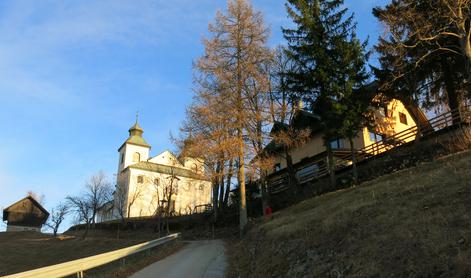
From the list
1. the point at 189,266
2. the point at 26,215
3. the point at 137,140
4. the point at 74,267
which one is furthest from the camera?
the point at 137,140

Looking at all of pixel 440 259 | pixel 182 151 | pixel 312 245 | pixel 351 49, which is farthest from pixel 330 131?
pixel 440 259

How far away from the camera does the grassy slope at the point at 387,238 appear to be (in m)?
7.18

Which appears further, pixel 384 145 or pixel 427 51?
pixel 384 145

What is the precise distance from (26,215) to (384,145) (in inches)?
2448

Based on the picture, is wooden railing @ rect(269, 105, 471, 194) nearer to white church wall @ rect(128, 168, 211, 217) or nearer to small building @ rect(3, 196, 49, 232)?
white church wall @ rect(128, 168, 211, 217)

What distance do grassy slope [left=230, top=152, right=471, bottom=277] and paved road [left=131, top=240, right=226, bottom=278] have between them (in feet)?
2.69

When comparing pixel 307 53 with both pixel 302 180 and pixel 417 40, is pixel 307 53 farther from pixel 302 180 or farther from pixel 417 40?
pixel 302 180

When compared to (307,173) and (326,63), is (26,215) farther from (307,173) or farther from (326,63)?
(326,63)

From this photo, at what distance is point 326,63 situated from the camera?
25.4 metres

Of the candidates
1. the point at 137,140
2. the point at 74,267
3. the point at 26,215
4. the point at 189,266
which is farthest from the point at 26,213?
the point at 189,266

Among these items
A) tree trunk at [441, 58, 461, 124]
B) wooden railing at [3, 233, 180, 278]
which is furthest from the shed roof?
tree trunk at [441, 58, 461, 124]

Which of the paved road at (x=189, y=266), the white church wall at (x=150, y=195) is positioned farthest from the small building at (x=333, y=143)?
the white church wall at (x=150, y=195)

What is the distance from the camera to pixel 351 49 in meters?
25.4

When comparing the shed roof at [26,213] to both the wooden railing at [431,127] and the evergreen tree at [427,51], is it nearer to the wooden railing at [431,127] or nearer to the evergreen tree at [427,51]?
the wooden railing at [431,127]
